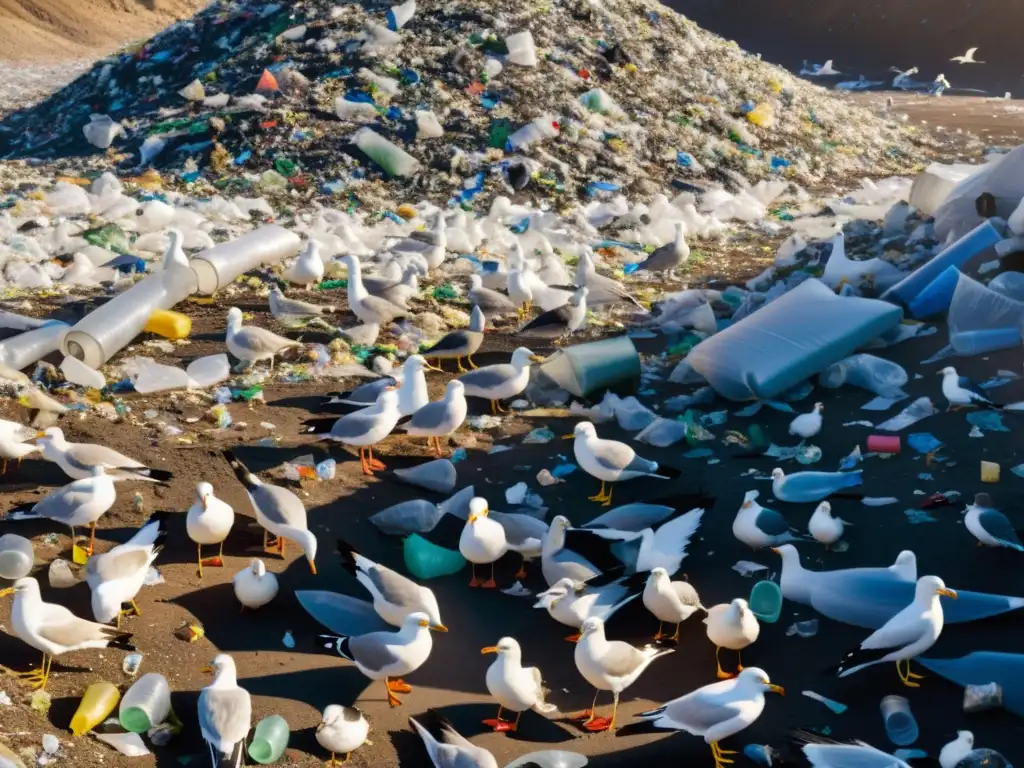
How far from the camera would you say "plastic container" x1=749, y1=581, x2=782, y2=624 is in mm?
4422

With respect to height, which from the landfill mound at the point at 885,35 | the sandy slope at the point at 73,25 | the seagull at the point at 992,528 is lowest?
the sandy slope at the point at 73,25

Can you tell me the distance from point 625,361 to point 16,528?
11.1 ft

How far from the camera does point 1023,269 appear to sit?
22.6ft

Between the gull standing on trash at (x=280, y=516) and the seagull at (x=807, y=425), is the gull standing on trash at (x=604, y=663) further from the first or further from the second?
the seagull at (x=807, y=425)

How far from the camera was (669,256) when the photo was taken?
28.2ft

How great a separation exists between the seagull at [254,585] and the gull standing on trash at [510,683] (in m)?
1.07

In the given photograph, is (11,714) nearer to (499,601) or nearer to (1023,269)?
(499,601)

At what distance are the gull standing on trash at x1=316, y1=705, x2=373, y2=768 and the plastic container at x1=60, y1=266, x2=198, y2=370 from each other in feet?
11.4

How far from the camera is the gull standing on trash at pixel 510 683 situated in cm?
392

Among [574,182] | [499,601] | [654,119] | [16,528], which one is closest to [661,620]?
[499,601]

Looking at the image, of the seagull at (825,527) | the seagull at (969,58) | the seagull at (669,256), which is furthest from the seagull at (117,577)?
the seagull at (969,58)

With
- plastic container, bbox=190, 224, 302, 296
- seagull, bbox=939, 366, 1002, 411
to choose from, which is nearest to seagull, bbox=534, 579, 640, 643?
seagull, bbox=939, 366, 1002, 411

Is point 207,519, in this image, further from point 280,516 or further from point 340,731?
point 340,731

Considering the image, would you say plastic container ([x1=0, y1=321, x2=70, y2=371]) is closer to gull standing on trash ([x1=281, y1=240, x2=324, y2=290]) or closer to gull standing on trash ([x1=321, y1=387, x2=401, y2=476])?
gull standing on trash ([x1=281, y1=240, x2=324, y2=290])
